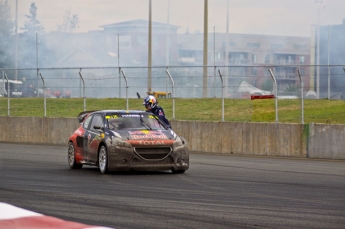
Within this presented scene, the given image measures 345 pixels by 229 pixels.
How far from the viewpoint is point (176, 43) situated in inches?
2908

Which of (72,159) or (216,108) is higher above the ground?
(216,108)

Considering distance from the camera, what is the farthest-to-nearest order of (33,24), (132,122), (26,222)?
(33,24)
(132,122)
(26,222)

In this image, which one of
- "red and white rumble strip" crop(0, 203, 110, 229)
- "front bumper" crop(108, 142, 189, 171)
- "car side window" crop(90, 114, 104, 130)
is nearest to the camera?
"red and white rumble strip" crop(0, 203, 110, 229)

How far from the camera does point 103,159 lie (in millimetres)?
15836

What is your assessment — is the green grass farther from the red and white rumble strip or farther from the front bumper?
the red and white rumble strip

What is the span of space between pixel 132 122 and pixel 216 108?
48.6 ft

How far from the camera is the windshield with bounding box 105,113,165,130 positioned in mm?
16359

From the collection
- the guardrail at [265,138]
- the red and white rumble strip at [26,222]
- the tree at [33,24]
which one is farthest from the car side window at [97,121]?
the tree at [33,24]

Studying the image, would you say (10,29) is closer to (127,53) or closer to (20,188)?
(127,53)

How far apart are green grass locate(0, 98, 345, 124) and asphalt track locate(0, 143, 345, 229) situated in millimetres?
9391

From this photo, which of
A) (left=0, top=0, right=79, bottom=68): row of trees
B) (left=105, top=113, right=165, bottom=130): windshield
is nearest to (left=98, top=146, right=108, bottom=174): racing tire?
(left=105, top=113, right=165, bottom=130): windshield

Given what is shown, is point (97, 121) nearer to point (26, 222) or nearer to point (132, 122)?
point (132, 122)

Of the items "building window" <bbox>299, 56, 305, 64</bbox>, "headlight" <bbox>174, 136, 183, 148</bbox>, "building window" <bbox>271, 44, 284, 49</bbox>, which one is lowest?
"headlight" <bbox>174, 136, 183, 148</bbox>

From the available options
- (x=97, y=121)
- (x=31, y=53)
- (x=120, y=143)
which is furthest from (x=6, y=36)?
(x=120, y=143)
